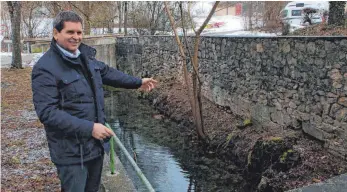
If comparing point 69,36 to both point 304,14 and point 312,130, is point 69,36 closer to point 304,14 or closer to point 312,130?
point 312,130

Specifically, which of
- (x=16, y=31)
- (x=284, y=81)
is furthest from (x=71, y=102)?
(x=16, y=31)

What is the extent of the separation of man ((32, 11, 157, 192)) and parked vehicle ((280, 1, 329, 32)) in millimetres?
14425

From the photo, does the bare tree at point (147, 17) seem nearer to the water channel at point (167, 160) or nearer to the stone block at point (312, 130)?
the water channel at point (167, 160)

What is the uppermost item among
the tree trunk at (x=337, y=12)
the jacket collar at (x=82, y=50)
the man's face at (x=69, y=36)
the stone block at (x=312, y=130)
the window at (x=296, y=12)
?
the window at (x=296, y=12)

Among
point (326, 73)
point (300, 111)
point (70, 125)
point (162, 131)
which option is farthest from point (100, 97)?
point (162, 131)

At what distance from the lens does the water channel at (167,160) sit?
6547 millimetres

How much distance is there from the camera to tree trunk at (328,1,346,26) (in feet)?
37.7

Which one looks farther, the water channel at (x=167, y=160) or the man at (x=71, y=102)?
the water channel at (x=167, y=160)

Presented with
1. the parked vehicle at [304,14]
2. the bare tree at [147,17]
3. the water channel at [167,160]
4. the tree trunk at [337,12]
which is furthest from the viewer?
the bare tree at [147,17]

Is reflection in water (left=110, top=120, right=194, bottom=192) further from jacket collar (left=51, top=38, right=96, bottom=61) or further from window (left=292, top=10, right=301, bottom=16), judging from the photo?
window (left=292, top=10, right=301, bottom=16)

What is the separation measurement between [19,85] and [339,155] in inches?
387

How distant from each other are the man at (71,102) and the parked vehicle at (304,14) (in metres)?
14.4

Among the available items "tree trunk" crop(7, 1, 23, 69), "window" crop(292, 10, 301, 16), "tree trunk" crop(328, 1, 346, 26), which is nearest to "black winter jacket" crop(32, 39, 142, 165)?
"tree trunk" crop(328, 1, 346, 26)

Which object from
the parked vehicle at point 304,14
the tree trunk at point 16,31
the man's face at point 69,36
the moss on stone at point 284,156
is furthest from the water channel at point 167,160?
the parked vehicle at point 304,14
